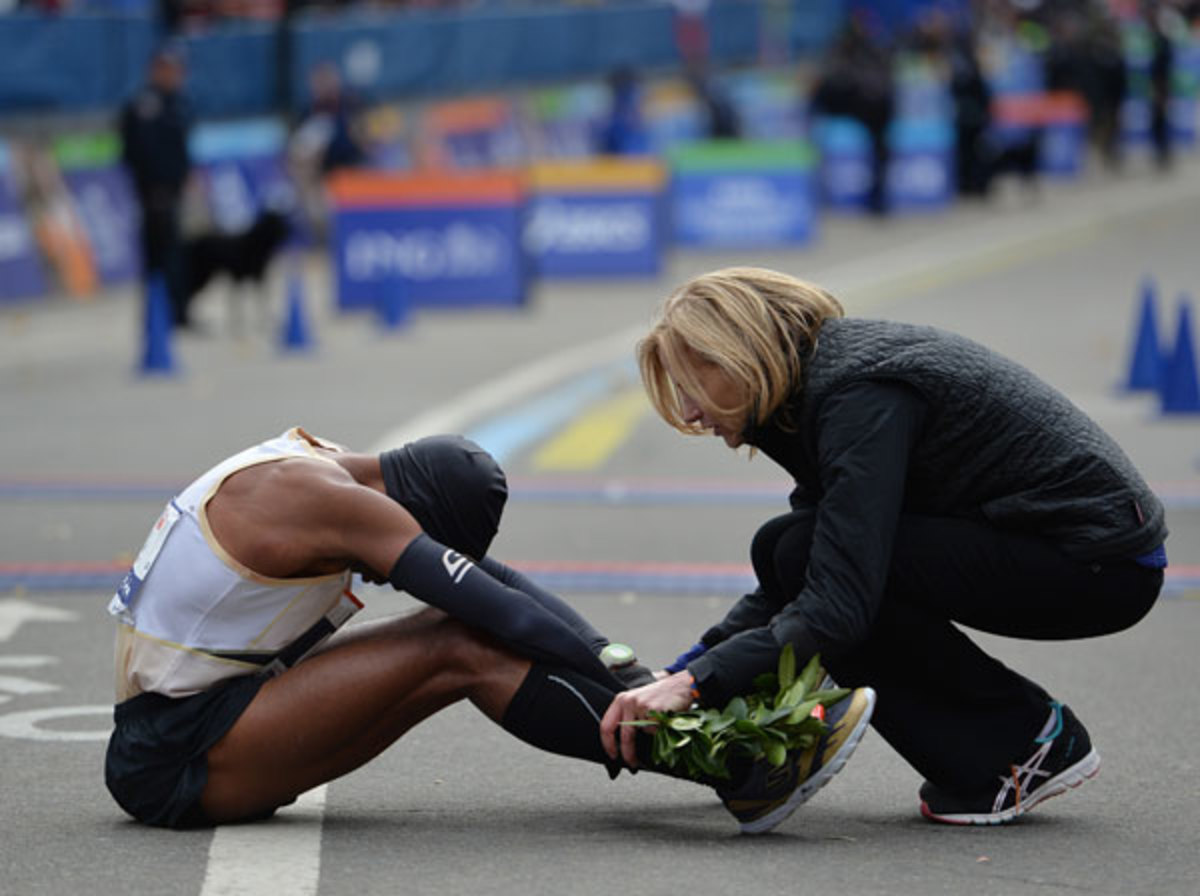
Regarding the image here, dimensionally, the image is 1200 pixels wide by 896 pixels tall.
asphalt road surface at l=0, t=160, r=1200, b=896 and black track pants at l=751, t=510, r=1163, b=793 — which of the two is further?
black track pants at l=751, t=510, r=1163, b=793

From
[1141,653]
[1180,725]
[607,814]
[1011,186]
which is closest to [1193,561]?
[1141,653]

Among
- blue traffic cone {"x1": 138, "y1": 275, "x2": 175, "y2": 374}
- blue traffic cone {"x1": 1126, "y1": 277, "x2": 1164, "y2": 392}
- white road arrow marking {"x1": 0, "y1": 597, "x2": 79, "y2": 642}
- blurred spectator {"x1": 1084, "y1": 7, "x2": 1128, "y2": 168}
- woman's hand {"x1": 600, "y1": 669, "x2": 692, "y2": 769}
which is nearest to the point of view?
woman's hand {"x1": 600, "y1": 669, "x2": 692, "y2": 769}

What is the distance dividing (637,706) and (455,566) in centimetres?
45

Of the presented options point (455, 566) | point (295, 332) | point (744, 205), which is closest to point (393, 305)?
point (295, 332)

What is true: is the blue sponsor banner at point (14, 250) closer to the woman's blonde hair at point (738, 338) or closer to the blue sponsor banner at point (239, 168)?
the blue sponsor banner at point (239, 168)

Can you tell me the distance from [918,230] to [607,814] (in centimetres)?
2130

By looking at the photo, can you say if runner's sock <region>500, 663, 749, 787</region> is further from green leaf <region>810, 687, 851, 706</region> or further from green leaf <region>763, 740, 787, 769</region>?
green leaf <region>810, 687, 851, 706</region>

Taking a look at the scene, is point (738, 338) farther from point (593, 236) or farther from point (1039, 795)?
point (593, 236)

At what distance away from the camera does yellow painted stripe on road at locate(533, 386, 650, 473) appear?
11.4 metres

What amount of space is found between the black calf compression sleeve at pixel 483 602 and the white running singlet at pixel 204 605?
26 centimetres

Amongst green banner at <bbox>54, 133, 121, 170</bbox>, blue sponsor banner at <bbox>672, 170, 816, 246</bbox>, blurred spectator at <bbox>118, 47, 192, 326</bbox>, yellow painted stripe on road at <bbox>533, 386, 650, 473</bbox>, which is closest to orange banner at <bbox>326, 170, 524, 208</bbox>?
blurred spectator at <bbox>118, 47, 192, 326</bbox>

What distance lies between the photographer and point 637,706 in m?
4.79

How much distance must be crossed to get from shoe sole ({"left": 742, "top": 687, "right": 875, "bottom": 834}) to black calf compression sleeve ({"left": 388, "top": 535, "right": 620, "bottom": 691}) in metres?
0.49

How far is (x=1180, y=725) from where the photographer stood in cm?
615
